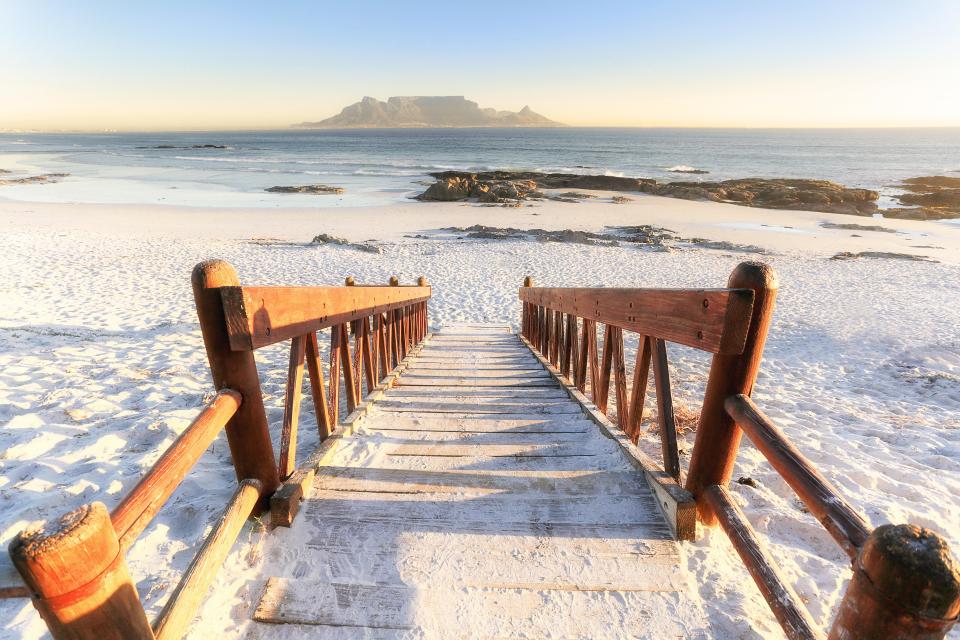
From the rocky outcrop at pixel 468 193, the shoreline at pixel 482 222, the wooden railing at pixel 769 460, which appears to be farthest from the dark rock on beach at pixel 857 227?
the wooden railing at pixel 769 460

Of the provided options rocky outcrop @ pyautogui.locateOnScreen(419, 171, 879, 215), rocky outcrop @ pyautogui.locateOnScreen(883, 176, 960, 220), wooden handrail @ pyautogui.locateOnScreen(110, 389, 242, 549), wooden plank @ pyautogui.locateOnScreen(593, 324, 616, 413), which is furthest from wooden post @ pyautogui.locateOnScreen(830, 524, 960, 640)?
rocky outcrop @ pyautogui.locateOnScreen(883, 176, 960, 220)

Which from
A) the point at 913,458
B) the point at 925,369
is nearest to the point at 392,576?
the point at 913,458

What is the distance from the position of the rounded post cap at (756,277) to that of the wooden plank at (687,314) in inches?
1.9

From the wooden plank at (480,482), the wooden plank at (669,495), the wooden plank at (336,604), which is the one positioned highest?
the wooden plank at (669,495)

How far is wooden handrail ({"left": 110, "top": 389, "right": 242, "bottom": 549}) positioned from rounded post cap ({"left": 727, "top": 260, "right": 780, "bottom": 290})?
1.94 meters

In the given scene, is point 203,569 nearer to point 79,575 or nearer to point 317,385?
point 79,575

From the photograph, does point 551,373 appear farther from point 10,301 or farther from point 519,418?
point 10,301

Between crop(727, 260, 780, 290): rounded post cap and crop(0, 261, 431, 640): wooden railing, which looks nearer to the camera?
crop(0, 261, 431, 640): wooden railing

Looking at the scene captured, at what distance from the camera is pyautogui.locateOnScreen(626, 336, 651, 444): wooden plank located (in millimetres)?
2586

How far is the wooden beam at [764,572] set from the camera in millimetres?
1367

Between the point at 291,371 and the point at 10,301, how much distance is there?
28.4ft

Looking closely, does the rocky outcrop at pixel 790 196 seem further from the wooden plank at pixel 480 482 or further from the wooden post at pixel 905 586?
the wooden post at pixel 905 586

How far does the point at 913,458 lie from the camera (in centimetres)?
391

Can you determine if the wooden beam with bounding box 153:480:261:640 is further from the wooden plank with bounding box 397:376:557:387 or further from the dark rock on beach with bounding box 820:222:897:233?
the dark rock on beach with bounding box 820:222:897:233
